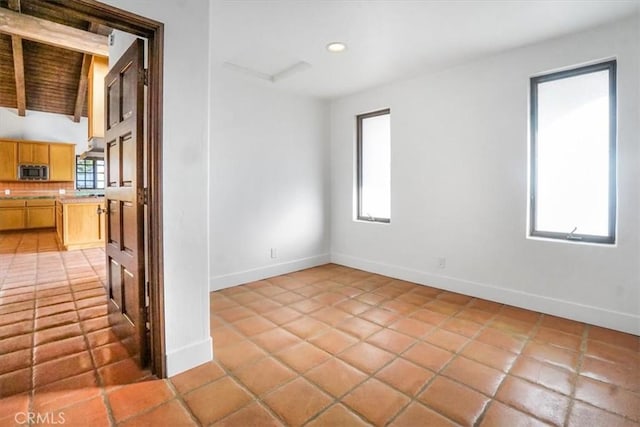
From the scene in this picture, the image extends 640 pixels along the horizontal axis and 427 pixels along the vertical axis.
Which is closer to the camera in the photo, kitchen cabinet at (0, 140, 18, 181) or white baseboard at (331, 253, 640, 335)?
white baseboard at (331, 253, 640, 335)

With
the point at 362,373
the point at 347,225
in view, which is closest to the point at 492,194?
the point at 347,225

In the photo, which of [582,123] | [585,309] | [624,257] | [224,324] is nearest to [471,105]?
[582,123]

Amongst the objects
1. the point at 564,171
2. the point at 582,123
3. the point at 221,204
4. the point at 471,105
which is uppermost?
the point at 471,105

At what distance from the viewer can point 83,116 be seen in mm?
8820

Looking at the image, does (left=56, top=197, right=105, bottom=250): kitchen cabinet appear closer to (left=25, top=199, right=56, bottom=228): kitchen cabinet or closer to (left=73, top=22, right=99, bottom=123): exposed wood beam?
(left=73, top=22, right=99, bottom=123): exposed wood beam

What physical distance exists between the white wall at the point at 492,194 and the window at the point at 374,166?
18cm

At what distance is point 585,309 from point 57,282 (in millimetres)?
5497

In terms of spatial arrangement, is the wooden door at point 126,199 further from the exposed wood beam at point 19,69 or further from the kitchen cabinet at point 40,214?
the kitchen cabinet at point 40,214

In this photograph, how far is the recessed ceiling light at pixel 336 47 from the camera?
115 inches

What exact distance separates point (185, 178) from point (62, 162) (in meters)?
9.06

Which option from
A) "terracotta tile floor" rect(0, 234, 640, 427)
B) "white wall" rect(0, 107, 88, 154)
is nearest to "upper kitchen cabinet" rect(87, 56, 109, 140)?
"terracotta tile floor" rect(0, 234, 640, 427)

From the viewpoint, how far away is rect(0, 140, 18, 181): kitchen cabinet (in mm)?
7824

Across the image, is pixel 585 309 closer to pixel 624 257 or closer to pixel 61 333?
pixel 624 257

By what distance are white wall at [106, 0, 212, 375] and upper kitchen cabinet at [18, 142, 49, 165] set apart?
8.99 metres
